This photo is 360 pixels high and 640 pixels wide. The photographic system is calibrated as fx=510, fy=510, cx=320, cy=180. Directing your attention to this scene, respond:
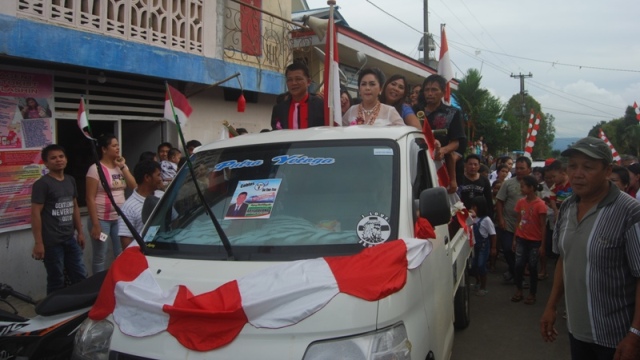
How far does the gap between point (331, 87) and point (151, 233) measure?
216 cm

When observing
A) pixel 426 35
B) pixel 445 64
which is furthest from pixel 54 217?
Answer: pixel 426 35

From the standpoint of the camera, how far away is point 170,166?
24.0 feet

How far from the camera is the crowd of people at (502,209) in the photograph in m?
2.62

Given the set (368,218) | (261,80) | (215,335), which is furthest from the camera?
(261,80)

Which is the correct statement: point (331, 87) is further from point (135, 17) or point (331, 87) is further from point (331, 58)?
point (135, 17)

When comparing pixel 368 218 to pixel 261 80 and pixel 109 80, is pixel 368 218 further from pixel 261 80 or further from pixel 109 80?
pixel 261 80

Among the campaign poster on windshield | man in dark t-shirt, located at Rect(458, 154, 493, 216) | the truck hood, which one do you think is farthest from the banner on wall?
man in dark t-shirt, located at Rect(458, 154, 493, 216)

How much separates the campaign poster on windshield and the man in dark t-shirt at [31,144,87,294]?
3.15 m

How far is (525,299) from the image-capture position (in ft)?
21.5

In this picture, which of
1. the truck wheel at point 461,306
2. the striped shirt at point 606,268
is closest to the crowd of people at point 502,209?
the striped shirt at point 606,268

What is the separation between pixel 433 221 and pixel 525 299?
4.44 meters

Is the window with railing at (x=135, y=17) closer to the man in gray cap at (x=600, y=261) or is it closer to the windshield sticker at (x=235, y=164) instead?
the windshield sticker at (x=235, y=164)

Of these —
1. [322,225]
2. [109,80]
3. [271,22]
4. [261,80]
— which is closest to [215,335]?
[322,225]

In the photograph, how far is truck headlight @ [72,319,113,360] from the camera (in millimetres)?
2496
